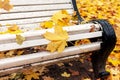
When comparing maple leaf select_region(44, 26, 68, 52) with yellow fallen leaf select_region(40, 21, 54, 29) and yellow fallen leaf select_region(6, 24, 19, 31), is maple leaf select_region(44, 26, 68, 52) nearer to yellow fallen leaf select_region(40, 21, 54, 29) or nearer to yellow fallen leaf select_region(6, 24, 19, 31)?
yellow fallen leaf select_region(40, 21, 54, 29)

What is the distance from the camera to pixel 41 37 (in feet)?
6.41

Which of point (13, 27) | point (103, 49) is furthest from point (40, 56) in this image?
point (13, 27)

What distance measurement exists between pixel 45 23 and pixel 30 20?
0.72ft

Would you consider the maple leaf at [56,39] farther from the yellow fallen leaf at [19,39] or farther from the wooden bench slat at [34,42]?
the yellow fallen leaf at [19,39]

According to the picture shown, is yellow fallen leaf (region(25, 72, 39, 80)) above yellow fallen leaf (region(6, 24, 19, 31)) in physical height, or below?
below

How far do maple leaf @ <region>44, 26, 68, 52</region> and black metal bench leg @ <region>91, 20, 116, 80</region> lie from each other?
42cm

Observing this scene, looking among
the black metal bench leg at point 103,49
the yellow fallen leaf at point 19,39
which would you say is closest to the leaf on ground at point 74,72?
the black metal bench leg at point 103,49

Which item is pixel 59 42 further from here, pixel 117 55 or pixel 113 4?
pixel 113 4

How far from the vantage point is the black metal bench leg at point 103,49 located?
2213 mm

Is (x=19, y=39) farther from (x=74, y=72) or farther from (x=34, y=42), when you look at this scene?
(x=74, y=72)

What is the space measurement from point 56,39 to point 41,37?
126 mm

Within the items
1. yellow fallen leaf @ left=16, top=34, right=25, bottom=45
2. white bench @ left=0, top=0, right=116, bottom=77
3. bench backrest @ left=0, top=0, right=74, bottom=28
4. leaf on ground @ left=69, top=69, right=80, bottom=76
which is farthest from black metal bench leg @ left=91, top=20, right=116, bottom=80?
bench backrest @ left=0, top=0, right=74, bottom=28

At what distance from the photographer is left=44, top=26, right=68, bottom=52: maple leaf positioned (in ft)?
6.28

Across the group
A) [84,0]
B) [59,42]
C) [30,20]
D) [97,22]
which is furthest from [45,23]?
[84,0]
